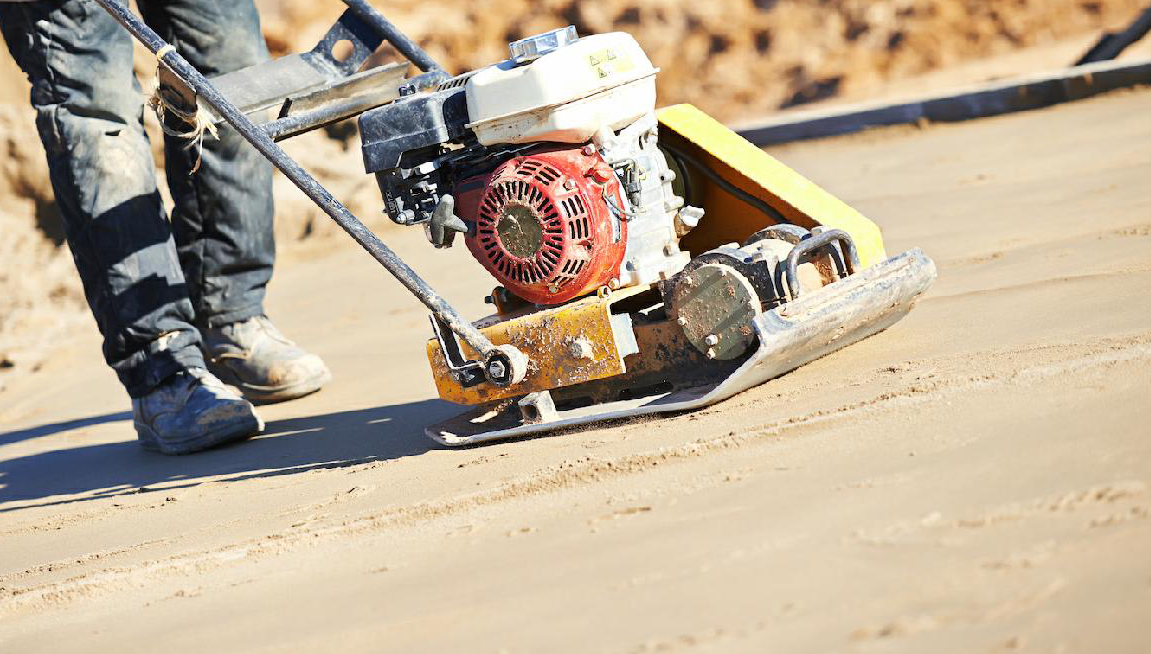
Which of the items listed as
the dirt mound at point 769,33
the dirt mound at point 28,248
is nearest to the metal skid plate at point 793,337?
the dirt mound at point 28,248

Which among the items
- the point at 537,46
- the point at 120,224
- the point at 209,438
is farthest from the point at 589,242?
the point at 120,224


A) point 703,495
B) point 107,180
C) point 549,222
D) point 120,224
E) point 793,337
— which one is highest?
point 107,180

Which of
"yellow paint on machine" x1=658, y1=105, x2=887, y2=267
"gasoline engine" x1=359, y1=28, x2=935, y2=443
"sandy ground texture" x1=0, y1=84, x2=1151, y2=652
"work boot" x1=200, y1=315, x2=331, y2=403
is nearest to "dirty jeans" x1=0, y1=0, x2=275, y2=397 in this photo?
"work boot" x1=200, y1=315, x2=331, y2=403

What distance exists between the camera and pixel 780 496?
2369 millimetres

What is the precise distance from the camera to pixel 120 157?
154 inches

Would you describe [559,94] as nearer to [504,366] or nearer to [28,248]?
[504,366]

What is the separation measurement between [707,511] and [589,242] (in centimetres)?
94

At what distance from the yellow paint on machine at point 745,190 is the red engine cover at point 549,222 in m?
0.41

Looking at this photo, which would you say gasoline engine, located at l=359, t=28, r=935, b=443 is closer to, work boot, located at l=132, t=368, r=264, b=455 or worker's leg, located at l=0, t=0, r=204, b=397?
work boot, located at l=132, t=368, r=264, b=455

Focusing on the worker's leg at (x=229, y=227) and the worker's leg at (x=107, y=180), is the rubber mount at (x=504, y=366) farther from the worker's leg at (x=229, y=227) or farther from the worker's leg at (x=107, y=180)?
the worker's leg at (x=229, y=227)

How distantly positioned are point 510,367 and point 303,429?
1.08m

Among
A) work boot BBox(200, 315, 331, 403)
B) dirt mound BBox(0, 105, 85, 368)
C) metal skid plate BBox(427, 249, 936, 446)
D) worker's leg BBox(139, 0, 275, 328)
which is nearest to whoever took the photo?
metal skid plate BBox(427, 249, 936, 446)

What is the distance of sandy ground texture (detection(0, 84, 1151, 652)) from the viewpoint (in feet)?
6.22

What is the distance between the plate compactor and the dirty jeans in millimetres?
461
